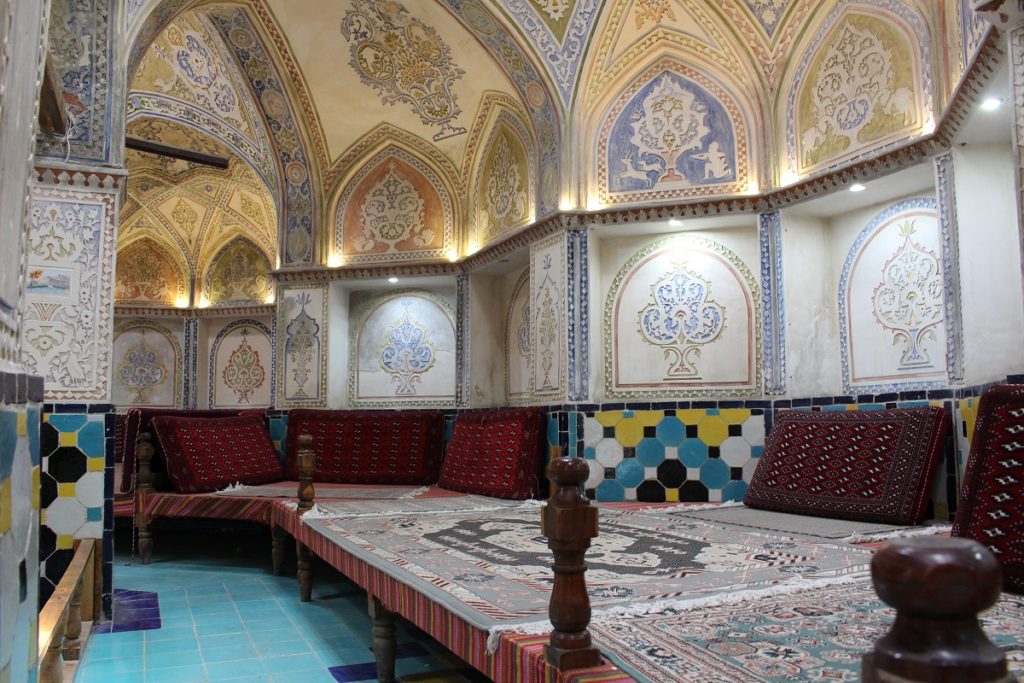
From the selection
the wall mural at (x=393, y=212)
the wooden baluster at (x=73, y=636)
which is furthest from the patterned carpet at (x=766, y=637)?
the wall mural at (x=393, y=212)

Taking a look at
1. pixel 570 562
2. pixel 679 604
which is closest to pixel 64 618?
pixel 570 562

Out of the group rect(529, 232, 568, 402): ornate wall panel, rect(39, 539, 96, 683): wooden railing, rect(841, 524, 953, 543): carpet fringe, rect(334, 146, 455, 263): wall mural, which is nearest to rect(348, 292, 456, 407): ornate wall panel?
rect(334, 146, 455, 263): wall mural

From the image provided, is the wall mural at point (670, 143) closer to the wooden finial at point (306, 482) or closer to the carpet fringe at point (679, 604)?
the wooden finial at point (306, 482)

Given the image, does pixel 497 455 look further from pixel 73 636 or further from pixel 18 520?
pixel 18 520

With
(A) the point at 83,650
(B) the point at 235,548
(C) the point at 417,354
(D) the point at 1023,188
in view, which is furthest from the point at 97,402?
(D) the point at 1023,188

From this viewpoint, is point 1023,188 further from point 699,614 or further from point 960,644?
point 960,644

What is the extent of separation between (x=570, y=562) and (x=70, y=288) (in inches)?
157

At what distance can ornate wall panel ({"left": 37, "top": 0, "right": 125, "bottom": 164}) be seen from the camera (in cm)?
505

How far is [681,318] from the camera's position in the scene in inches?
263

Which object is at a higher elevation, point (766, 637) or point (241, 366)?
point (241, 366)

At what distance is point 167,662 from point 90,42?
3732 mm

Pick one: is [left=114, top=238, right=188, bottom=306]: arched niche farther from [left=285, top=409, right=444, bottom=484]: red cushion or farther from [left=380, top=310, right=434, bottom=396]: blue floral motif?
[left=285, top=409, right=444, bottom=484]: red cushion

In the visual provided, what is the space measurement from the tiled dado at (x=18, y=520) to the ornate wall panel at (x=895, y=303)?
5.03m

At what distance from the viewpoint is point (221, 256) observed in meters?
12.4
